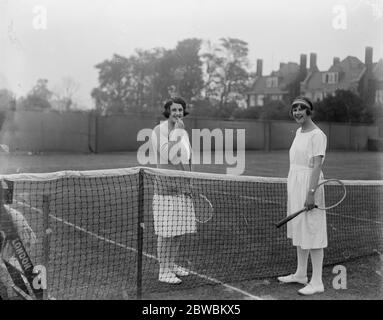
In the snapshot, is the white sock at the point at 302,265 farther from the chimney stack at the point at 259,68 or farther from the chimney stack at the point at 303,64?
the chimney stack at the point at 259,68

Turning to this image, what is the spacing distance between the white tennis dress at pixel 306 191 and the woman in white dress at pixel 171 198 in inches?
38.7

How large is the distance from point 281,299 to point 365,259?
1940mm

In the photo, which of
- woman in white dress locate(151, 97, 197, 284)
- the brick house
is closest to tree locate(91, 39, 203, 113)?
the brick house

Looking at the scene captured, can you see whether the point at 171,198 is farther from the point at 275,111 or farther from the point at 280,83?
the point at 280,83

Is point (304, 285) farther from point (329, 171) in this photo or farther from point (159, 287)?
point (329, 171)

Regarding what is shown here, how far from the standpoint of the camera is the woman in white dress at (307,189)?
453cm

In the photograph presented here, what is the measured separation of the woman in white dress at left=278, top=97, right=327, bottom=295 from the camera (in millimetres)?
4527

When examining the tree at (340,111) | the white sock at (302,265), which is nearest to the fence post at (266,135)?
the tree at (340,111)

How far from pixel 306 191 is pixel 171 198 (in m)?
1.23

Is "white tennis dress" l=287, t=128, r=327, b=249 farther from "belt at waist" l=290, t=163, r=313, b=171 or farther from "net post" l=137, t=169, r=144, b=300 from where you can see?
"net post" l=137, t=169, r=144, b=300

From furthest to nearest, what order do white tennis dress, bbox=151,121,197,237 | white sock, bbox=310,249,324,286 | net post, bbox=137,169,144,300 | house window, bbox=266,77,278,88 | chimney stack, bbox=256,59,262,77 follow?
chimney stack, bbox=256,59,262,77
house window, bbox=266,77,278,88
white tennis dress, bbox=151,121,197,237
white sock, bbox=310,249,324,286
net post, bbox=137,169,144,300

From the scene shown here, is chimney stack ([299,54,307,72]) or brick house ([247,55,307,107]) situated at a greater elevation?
chimney stack ([299,54,307,72])
